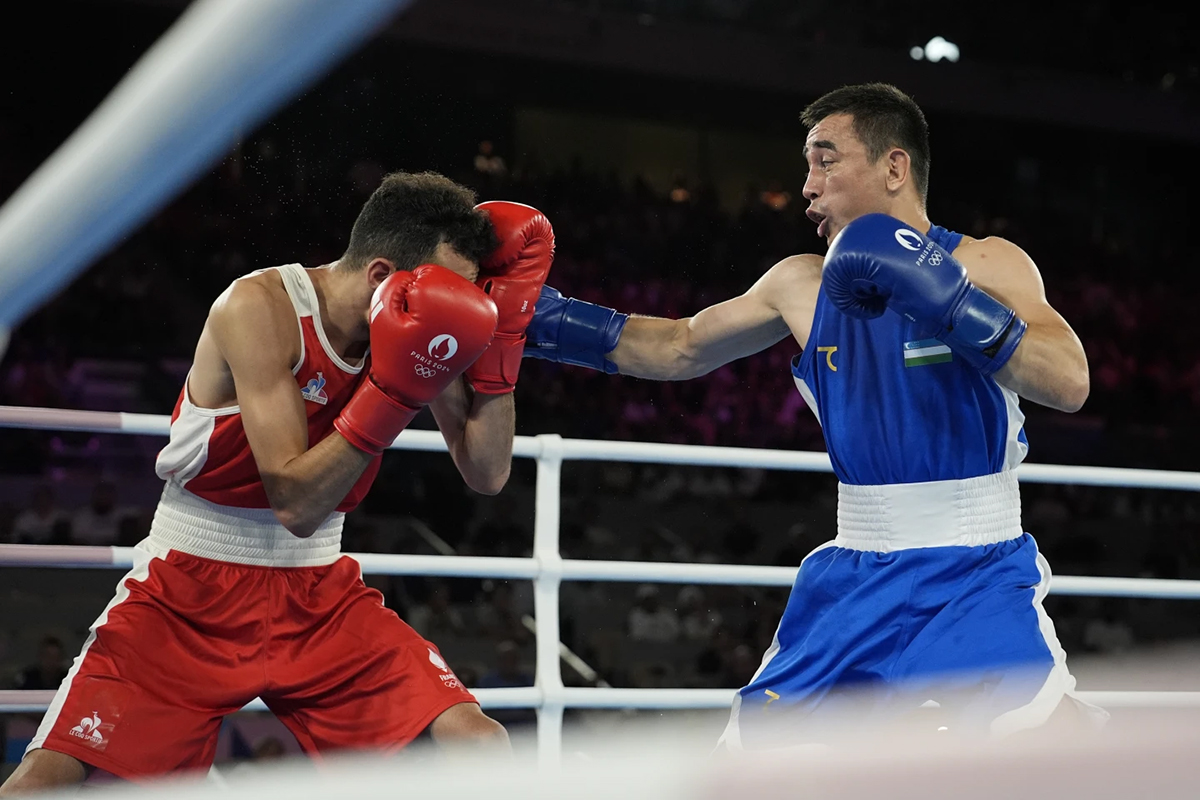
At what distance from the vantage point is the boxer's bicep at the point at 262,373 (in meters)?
2.02

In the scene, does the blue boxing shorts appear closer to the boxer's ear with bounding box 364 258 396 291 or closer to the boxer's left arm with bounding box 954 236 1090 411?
the boxer's left arm with bounding box 954 236 1090 411

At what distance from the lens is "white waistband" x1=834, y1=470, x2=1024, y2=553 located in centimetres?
211

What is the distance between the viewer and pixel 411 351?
2.02 m

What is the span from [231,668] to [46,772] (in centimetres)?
32

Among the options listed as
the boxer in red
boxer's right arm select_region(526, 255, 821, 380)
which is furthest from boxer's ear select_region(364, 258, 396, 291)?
boxer's right arm select_region(526, 255, 821, 380)

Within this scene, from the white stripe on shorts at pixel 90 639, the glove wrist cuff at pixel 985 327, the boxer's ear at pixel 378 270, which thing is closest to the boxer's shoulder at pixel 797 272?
the glove wrist cuff at pixel 985 327

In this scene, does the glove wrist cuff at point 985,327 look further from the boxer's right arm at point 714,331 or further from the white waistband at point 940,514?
the boxer's right arm at point 714,331

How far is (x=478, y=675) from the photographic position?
5.84 meters

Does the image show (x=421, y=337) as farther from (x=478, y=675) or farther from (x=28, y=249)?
(x=478, y=675)

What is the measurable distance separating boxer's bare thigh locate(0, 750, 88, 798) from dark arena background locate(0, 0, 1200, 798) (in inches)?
54.3

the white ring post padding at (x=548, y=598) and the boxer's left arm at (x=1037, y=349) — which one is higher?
the boxer's left arm at (x=1037, y=349)

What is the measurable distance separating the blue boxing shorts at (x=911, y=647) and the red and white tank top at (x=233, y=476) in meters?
0.82

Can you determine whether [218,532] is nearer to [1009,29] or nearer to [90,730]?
[90,730]

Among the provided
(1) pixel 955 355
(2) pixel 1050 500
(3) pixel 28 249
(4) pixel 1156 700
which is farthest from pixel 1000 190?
(3) pixel 28 249
